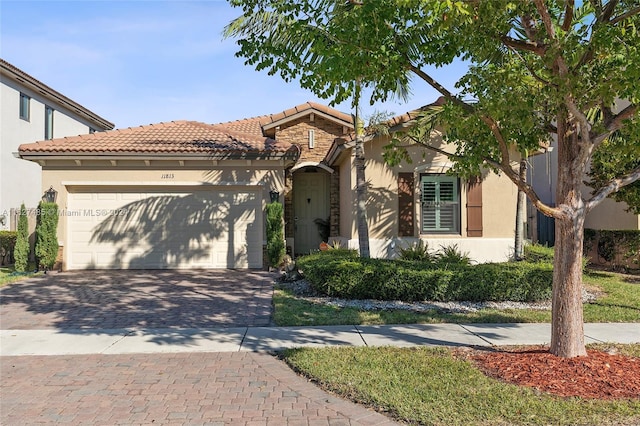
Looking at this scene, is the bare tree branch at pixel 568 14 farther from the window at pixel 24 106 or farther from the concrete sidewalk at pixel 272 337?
the window at pixel 24 106

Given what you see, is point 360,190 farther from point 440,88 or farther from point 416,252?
point 440,88

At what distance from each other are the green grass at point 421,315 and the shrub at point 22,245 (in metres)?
8.25

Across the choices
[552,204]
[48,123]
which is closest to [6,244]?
[48,123]

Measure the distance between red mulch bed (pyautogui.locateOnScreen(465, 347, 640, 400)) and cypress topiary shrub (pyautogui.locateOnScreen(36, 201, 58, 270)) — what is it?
1196 centimetres

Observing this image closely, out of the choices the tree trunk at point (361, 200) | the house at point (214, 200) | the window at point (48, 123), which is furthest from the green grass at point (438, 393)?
the window at point (48, 123)

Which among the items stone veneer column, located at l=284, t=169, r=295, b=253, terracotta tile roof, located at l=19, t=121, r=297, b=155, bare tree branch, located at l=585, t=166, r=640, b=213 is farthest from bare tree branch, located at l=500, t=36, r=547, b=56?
stone veneer column, located at l=284, t=169, r=295, b=253

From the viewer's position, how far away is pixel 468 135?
666cm

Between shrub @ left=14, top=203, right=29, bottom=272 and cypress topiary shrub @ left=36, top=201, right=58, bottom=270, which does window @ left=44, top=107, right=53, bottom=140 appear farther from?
cypress topiary shrub @ left=36, top=201, right=58, bottom=270

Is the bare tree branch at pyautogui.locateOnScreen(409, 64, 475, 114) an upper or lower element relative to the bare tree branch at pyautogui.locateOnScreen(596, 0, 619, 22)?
lower

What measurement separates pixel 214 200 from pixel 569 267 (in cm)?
1050

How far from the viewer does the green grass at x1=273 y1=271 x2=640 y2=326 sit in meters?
8.05

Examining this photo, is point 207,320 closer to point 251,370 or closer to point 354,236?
point 251,370

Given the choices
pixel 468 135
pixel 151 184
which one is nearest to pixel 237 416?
pixel 468 135

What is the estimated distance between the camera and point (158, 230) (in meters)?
14.1
